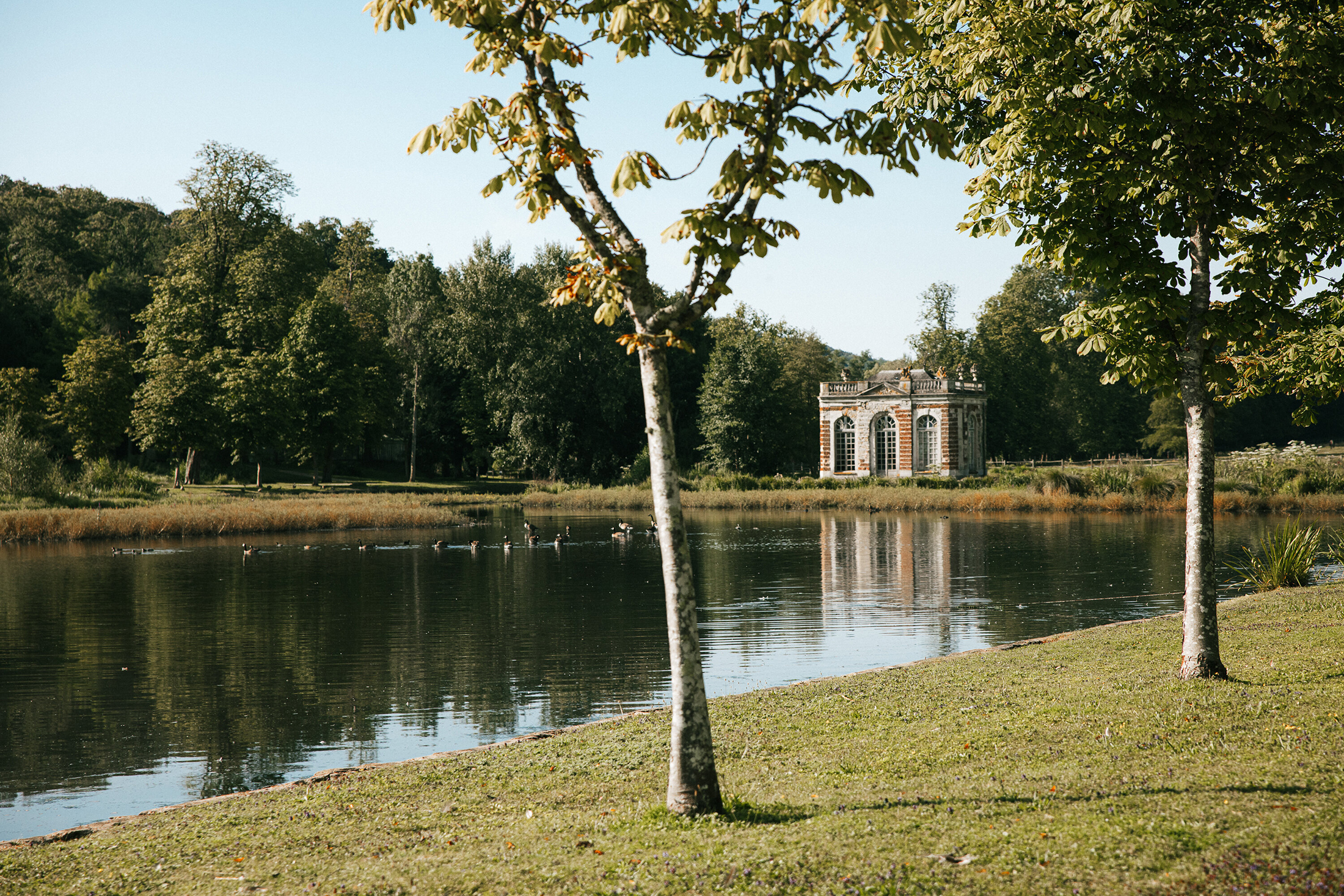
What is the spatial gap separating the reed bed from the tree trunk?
33.1m

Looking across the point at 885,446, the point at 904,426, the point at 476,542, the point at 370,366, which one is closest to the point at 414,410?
the point at 370,366

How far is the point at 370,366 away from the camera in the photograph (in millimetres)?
58188

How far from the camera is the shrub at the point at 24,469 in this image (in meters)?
35.8

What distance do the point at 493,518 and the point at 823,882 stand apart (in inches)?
1645

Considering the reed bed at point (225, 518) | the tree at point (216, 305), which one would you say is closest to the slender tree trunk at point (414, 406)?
the tree at point (216, 305)

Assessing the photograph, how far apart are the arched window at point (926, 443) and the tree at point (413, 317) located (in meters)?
31.2

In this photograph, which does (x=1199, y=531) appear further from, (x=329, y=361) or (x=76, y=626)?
(x=329, y=361)

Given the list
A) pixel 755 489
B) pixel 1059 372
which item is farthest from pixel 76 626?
pixel 1059 372

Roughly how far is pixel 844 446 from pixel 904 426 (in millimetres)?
3867

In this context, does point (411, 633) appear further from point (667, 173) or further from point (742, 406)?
point (742, 406)

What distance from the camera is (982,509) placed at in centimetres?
4338

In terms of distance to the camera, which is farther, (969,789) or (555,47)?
(555,47)

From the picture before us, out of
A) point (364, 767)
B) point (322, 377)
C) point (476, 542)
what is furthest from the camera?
point (322, 377)

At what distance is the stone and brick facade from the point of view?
57.3m
